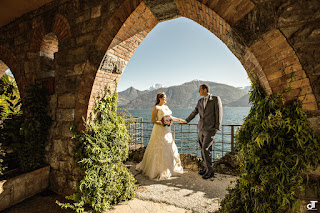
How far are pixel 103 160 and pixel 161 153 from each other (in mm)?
1467

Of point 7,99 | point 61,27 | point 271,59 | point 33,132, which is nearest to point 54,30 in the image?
point 61,27

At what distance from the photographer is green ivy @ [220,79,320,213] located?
1.36m

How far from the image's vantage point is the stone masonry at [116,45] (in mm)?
1385

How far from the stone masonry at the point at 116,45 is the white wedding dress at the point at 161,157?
1.55 m

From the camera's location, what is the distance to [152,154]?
3.64m

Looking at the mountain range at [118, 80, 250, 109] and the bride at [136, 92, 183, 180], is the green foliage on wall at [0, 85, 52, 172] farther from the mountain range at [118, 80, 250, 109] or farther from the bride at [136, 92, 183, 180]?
the mountain range at [118, 80, 250, 109]

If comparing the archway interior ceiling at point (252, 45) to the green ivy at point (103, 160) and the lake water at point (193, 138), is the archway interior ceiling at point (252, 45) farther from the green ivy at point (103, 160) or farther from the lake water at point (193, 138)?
the green ivy at point (103, 160)

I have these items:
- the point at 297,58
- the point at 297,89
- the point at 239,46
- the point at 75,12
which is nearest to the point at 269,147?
the point at 297,89

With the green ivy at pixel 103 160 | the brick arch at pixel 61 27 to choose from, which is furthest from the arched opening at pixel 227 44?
the brick arch at pixel 61 27

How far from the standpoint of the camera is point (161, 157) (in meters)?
3.55

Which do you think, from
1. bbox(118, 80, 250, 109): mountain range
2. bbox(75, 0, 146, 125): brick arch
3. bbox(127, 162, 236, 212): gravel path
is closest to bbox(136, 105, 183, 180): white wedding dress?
bbox(127, 162, 236, 212): gravel path

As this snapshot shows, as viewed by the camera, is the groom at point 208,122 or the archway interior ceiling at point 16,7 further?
the groom at point 208,122

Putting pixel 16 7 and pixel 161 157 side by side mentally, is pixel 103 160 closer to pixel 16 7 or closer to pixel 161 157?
pixel 161 157

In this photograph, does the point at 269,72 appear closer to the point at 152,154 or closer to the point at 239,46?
the point at 239,46
